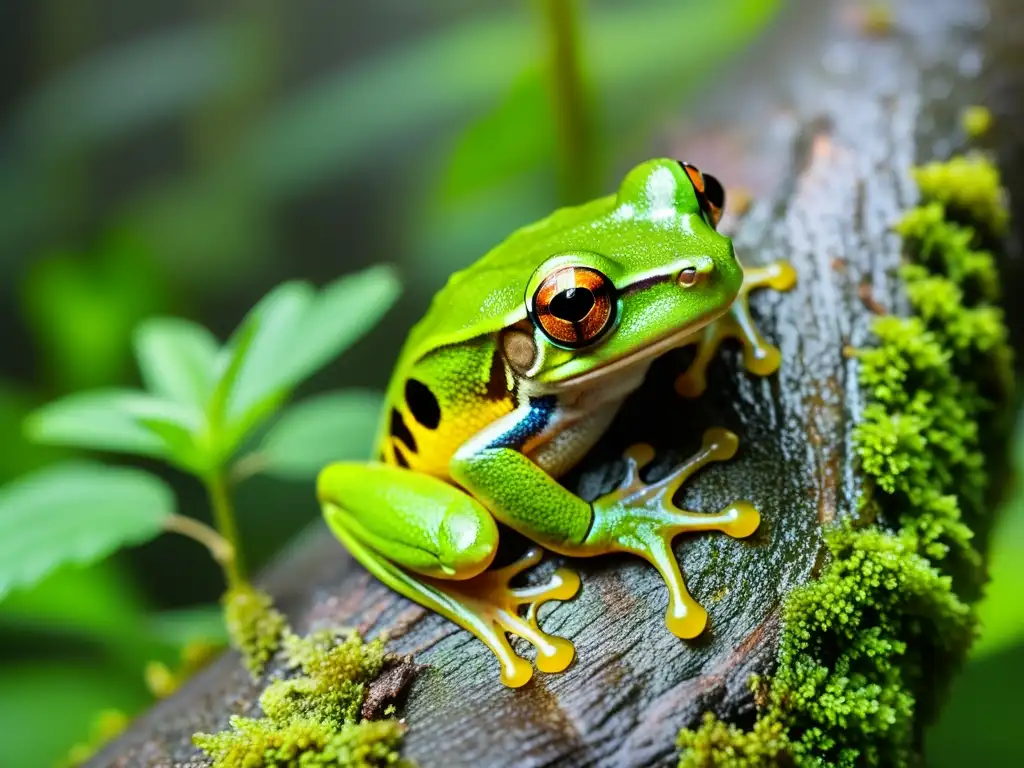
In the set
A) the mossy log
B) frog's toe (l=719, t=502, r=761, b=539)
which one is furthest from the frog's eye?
frog's toe (l=719, t=502, r=761, b=539)

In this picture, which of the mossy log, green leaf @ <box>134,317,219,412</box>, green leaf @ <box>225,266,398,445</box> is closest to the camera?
the mossy log

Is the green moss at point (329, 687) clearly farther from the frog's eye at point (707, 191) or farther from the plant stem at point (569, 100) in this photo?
the plant stem at point (569, 100)

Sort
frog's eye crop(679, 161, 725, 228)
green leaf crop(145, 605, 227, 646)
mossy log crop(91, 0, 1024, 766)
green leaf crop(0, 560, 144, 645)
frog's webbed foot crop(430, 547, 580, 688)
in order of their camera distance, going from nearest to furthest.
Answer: mossy log crop(91, 0, 1024, 766) < frog's webbed foot crop(430, 547, 580, 688) < frog's eye crop(679, 161, 725, 228) < green leaf crop(145, 605, 227, 646) < green leaf crop(0, 560, 144, 645)

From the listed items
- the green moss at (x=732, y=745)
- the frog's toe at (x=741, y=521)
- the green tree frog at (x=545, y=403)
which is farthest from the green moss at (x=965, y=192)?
the green moss at (x=732, y=745)

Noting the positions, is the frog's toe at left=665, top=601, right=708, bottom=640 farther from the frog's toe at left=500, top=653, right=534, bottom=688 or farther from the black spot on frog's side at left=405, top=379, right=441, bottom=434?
the black spot on frog's side at left=405, top=379, right=441, bottom=434

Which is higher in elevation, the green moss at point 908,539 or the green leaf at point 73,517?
the green leaf at point 73,517

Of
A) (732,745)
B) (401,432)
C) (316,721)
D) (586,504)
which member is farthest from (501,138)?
(732,745)
